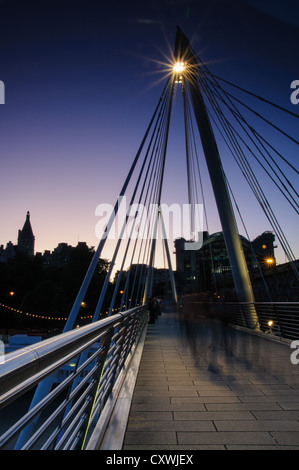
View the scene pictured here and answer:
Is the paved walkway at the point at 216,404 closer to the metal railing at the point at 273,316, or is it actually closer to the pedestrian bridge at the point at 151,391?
the pedestrian bridge at the point at 151,391

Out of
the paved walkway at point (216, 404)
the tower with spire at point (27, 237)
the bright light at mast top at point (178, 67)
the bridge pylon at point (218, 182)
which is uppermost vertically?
the tower with spire at point (27, 237)

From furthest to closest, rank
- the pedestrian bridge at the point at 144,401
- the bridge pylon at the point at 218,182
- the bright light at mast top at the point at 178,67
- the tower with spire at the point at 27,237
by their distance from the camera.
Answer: the tower with spire at the point at 27,237, the bright light at mast top at the point at 178,67, the bridge pylon at the point at 218,182, the pedestrian bridge at the point at 144,401

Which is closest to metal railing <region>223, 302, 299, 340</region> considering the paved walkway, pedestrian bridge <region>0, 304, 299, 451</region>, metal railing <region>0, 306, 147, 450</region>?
the paved walkway

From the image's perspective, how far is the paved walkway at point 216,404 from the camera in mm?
2637

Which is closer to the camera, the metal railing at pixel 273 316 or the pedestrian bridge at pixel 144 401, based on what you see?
the pedestrian bridge at pixel 144 401

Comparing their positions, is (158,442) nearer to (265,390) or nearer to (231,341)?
(265,390)

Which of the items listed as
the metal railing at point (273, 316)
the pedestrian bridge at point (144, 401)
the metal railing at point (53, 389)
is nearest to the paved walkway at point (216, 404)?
the pedestrian bridge at point (144, 401)

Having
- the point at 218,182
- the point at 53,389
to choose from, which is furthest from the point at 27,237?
the point at 53,389

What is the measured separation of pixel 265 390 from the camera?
4145mm

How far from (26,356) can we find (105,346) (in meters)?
2.00

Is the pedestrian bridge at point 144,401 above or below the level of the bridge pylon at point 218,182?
below

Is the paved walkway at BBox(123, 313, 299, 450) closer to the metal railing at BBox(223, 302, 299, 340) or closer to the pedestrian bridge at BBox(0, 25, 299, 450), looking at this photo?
the pedestrian bridge at BBox(0, 25, 299, 450)
